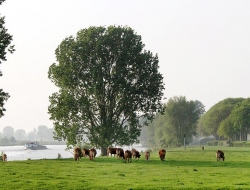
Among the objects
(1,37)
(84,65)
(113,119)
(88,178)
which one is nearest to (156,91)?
(113,119)

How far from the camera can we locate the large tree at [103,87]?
6172 centimetres

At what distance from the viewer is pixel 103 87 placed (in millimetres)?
62469

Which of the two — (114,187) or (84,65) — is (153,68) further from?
(114,187)

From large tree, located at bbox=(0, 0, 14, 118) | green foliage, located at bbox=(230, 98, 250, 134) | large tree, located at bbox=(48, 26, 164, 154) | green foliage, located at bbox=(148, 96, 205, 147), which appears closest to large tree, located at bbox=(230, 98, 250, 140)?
green foliage, located at bbox=(230, 98, 250, 134)

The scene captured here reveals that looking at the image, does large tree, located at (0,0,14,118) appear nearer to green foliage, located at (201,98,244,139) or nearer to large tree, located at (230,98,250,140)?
large tree, located at (230,98,250,140)

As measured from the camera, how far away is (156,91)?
6519 centimetres

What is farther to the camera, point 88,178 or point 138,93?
point 138,93

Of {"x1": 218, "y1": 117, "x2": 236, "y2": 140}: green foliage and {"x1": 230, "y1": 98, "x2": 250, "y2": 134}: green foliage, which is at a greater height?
{"x1": 230, "y1": 98, "x2": 250, "y2": 134}: green foliage

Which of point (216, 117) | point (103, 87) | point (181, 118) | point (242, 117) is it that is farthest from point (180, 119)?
point (103, 87)

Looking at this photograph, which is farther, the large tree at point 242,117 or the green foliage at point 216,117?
the green foliage at point 216,117

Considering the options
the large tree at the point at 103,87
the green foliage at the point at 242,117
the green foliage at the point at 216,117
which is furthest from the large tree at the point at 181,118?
the large tree at the point at 103,87

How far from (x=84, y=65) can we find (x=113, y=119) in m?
9.69

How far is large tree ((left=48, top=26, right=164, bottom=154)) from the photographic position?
61719 millimetres

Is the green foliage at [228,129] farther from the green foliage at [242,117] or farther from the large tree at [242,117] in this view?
the green foliage at [242,117]
